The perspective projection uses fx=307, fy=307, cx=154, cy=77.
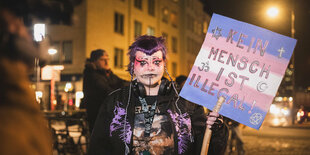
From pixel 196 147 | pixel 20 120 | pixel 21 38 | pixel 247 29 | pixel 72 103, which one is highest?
pixel 247 29

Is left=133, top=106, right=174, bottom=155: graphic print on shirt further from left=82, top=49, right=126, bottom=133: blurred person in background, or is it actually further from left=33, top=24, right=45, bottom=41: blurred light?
left=82, top=49, right=126, bottom=133: blurred person in background

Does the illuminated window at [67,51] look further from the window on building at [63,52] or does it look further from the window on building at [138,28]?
the window on building at [138,28]

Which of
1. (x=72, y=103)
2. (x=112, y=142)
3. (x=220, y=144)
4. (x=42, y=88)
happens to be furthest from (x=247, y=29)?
(x=42, y=88)

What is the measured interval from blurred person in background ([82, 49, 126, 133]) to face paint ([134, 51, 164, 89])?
192 centimetres

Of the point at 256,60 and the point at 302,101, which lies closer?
the point at 256,60

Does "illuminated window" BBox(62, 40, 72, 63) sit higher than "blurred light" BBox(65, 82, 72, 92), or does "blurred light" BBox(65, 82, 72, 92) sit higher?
"illuminated window" BBox(62, 40, 72, 63)

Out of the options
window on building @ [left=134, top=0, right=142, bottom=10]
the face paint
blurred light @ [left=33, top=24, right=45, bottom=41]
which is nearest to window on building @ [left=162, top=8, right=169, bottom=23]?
window on building @ [left=134, top=0, right=142, bottom=10]

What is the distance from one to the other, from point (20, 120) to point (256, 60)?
2156 millimetres

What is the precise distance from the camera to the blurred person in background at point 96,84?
454 centimetres

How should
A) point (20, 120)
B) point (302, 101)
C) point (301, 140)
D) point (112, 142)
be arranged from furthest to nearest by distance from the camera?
point (301, 140), point (302, 101), point (112, 142), point (20, 120)

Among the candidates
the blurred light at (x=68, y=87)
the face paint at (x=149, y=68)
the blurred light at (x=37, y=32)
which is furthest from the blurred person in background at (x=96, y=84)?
the blurred light at (x=68, y=87)

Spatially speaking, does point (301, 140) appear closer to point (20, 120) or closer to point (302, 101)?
point (302, 101)

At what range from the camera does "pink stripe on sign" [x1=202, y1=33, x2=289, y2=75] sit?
104 inches

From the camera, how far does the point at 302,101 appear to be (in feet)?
14.2
